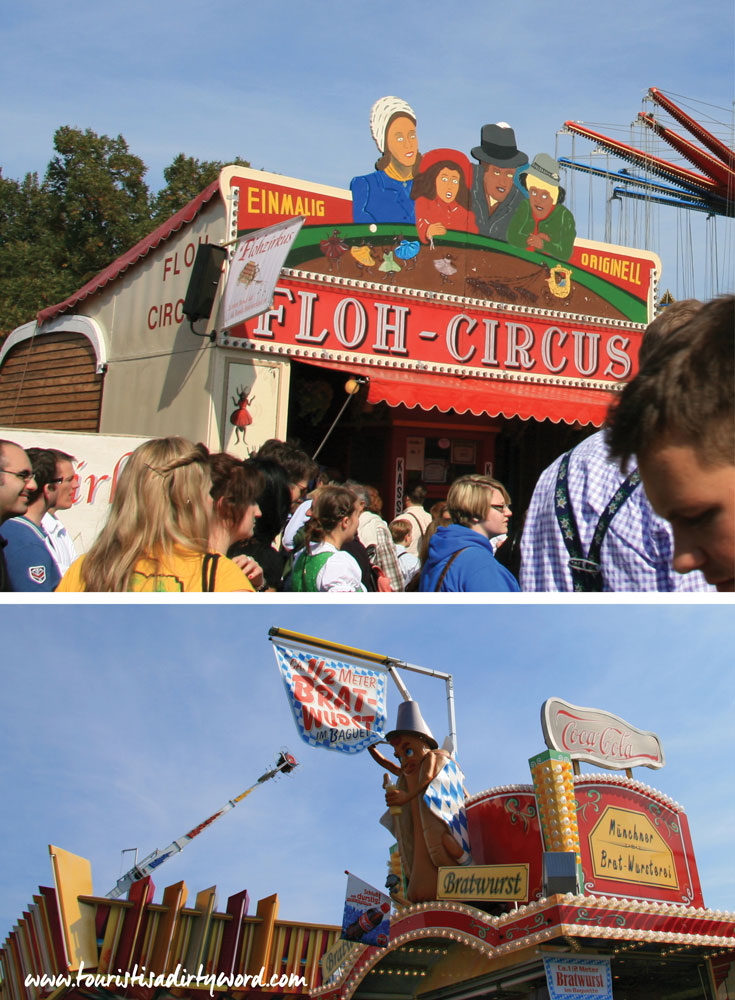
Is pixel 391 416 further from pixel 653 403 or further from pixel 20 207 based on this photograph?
pixel 20 207

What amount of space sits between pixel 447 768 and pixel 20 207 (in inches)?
844

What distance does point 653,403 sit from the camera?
1.28 metres

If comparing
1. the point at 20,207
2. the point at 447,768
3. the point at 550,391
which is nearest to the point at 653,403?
the point at 447,768

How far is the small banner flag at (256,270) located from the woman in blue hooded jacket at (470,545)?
5.24 m

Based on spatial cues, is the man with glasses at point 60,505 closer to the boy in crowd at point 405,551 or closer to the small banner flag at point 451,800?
the boy in crowd at point 405,551

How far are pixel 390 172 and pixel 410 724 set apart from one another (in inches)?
278

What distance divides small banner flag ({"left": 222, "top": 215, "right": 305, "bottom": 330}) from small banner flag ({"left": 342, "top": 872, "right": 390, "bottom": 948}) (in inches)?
211

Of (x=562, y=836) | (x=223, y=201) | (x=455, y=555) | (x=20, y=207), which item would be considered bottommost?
(x=562, y=836)

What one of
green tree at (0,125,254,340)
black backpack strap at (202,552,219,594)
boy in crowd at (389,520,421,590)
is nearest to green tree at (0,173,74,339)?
green tree at (0,125,254,340)

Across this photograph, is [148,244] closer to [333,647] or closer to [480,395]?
[480,395]

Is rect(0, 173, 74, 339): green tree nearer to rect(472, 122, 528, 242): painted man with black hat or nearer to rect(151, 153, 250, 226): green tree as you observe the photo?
rect(151, 153, 250, 226): green tree

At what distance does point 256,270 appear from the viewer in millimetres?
9336

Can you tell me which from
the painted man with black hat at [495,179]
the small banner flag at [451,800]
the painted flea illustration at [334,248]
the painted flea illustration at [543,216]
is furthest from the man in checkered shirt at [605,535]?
the painted flea illustration at [543,216]

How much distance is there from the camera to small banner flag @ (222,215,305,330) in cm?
Answer: 898
